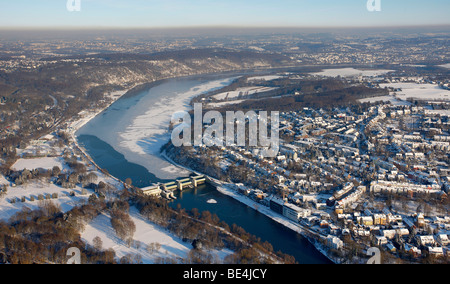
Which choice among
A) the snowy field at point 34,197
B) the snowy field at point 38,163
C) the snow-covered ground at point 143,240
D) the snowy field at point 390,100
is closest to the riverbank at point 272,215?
the snow-covered ground at point 143,240

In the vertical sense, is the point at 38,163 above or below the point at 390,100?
below

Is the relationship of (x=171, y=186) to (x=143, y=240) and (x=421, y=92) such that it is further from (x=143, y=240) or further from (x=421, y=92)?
(x=421, y=92)

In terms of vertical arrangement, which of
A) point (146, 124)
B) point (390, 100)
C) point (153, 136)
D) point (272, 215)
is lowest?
point (272, 215)

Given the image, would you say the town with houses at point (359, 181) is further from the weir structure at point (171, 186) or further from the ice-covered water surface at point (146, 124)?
the ice-covered water surface at point (146, 124)

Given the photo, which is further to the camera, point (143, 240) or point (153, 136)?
point (153, 136)

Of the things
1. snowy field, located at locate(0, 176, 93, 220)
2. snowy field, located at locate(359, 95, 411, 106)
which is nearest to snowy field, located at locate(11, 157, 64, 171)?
snowy field, located at locate(0, 176, 93, 220)

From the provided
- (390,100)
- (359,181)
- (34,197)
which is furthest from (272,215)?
(390,100)

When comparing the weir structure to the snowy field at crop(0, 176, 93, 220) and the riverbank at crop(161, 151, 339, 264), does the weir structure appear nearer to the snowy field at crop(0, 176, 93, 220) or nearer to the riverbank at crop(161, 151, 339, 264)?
the riverbank at crop(161, 151, 339, 264)

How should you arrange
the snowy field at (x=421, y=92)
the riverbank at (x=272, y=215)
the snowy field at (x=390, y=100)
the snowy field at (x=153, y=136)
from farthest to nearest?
the snowy field at (x=421, y=92), the snowy field at (x=390, y=100), the snowy field at (x=153, y=136), the riverbank at (x=272, y=215)
